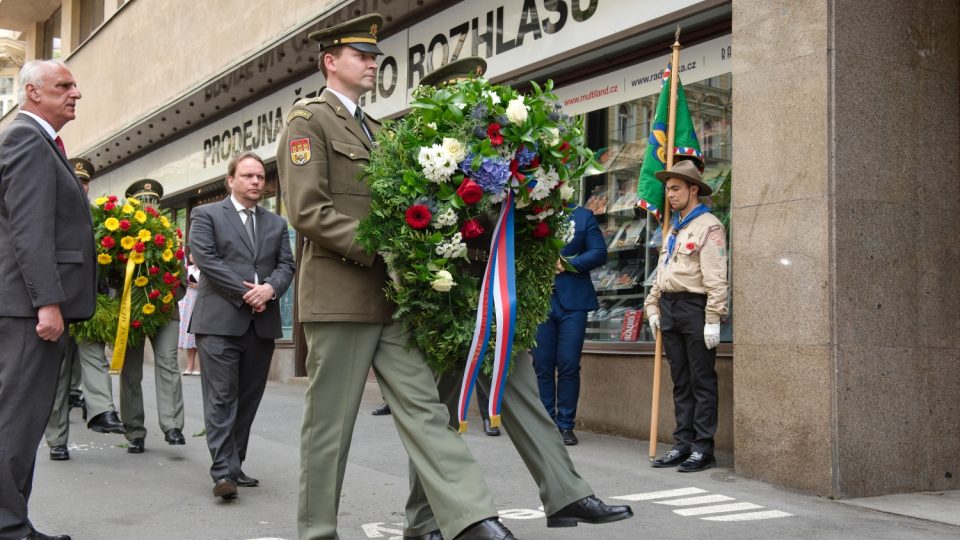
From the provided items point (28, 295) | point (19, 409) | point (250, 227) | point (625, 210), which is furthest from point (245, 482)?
point (625, 210)

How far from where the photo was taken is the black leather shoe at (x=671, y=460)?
6945mm

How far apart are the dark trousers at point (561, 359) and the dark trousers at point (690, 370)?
957mm

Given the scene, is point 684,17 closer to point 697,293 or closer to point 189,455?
point 697,293

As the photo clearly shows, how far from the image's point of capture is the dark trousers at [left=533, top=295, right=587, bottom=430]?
26.2 ft

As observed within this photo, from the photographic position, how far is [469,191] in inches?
158

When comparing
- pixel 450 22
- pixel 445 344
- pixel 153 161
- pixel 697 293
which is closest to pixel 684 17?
pixel 697 293

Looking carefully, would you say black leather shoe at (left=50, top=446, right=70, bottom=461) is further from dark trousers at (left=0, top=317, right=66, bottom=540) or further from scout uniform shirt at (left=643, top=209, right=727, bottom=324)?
scout uniform shirt at (left=643, top=209, right=727, bottom=324)

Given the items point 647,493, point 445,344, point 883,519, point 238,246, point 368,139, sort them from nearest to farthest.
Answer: point 445,344, point 368,139, point 883,519, point 647,493, point 238,246

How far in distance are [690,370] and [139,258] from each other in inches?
166

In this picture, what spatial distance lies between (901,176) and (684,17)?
234 cm

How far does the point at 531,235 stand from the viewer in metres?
4.45

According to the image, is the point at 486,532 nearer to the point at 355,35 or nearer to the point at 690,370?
the point at 355,35

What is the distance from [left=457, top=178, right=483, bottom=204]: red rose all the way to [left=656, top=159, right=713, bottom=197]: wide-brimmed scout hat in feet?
11.2

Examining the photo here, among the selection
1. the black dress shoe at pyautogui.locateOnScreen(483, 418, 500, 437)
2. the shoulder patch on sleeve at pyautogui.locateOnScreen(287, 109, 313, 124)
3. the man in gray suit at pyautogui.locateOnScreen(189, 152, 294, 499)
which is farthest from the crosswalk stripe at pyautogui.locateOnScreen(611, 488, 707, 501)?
the shoulder patch on sleeve at pyautogui.locateOnScreen(287, 109, 313, 124)
